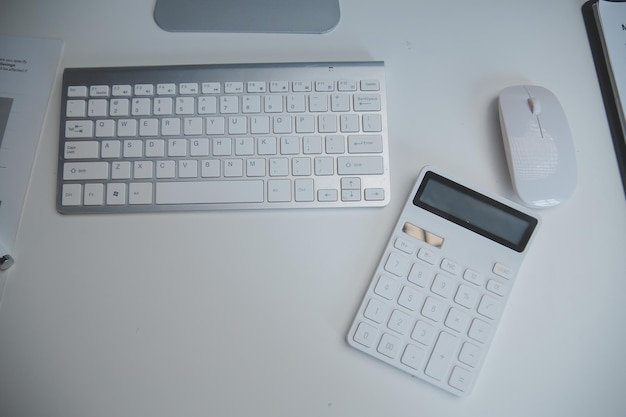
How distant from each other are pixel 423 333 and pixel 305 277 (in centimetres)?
14

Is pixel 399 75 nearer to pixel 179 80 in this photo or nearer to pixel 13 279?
pixel 179 80

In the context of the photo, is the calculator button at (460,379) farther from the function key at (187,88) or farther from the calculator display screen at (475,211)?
the function key at (187,88)

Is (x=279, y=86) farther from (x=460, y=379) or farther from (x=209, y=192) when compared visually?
(x=460, y=379)

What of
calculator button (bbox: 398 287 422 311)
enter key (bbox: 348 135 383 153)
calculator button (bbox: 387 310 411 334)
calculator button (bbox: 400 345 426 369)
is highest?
enter key (bbox: 348 135 383 153)

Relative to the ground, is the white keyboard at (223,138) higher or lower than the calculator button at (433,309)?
higher

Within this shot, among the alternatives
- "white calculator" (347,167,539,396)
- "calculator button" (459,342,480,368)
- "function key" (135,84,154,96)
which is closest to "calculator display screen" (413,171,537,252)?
"white calculator" (347,167,539,396)

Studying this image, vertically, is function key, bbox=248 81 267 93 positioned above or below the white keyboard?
above

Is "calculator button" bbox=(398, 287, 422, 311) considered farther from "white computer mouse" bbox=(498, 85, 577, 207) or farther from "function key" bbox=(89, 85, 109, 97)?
"function key" bbox=(89, 85, 109, 97)

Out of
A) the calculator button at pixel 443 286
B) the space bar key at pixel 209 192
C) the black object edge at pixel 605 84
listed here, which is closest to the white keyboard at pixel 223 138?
the space bar key at pixel 209 192

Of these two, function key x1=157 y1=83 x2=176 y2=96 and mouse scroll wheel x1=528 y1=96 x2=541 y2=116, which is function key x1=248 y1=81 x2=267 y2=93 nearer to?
function key x1=157 y1=83 x2=176 y2=96

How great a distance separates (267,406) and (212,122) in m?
0.33

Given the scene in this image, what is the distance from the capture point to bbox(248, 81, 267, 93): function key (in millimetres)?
498

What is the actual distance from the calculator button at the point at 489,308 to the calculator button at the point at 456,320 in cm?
2

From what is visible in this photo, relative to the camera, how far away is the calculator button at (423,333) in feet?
1.41
